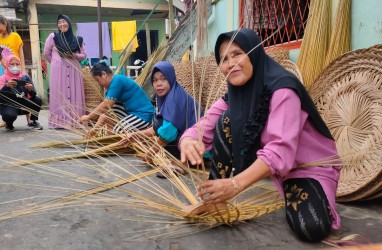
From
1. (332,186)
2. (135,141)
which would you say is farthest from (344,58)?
(135,141)

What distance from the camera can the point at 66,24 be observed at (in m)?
3.84

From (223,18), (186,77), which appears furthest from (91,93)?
(223,18)

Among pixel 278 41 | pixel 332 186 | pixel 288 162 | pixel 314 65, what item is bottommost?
pixel 332 186

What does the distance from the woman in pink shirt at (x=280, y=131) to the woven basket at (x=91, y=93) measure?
2.86 metres

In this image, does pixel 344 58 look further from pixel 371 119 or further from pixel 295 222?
pixel 295 222

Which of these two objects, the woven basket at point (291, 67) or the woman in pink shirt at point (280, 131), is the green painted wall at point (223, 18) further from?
the woman in pink shirt at point (280, 131)

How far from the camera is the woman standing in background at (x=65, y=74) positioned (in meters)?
3.98

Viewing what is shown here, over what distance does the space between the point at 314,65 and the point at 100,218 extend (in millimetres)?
1727


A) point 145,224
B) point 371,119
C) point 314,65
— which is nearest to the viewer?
point 145,224

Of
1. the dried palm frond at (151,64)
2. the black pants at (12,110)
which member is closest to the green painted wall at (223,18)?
the dried palm frond at (151,64)

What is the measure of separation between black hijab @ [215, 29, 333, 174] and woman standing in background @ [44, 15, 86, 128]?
3043 millimetres

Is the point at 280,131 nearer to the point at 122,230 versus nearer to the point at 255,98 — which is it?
the point at 255,98

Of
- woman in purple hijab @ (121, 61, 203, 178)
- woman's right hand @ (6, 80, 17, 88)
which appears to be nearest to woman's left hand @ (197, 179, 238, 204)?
A: woman in purple hijab @ (121, 61, 203, 178)

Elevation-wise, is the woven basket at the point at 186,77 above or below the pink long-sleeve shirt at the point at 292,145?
above
